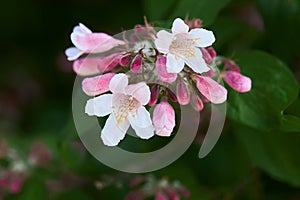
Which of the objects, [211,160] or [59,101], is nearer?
[211,160]

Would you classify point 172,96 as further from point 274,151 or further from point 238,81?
point 274,151

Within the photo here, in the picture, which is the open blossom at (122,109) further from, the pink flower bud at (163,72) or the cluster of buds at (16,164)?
the cluster of buds at (16,164)

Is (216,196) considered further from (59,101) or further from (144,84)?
(59,101)

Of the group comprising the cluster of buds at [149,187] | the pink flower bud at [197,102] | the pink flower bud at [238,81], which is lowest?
the cluster of buds at [149,187]

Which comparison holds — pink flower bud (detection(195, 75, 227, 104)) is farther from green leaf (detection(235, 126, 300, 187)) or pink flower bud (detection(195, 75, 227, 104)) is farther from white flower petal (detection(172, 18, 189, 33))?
green leaf (detection(235, 126, 300, 187))

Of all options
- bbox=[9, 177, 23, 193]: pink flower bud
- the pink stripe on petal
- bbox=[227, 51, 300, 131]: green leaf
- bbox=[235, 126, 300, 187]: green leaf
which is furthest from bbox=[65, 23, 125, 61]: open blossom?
bbox=[9, 177, 23, 193]: pink flower bud

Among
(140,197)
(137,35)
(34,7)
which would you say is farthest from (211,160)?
(34,7)

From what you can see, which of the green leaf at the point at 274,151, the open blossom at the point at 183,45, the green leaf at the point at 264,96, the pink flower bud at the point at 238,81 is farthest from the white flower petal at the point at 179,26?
the green leaf at the point at 274,151
